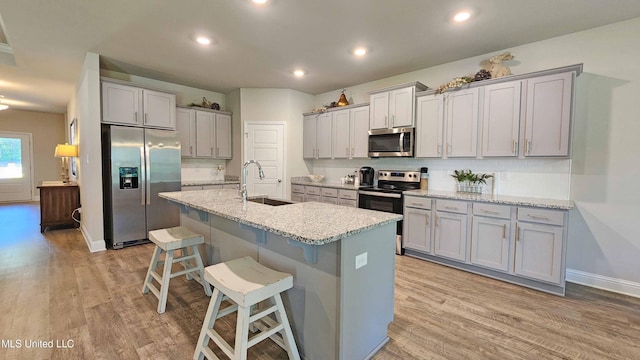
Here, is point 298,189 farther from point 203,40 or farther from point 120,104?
point 120,104

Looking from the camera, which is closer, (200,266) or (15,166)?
(200,266)

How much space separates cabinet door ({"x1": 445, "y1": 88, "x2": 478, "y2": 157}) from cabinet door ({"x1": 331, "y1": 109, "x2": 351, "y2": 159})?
1.71 m

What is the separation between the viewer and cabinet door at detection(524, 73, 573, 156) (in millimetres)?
2859

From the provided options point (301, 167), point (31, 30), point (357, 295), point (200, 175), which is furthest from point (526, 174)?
point (31, 30)

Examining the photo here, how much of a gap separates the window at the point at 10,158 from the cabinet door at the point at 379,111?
10.2 metres

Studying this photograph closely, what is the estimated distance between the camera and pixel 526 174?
336 cm

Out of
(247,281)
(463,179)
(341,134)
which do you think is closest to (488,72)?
(463,179)

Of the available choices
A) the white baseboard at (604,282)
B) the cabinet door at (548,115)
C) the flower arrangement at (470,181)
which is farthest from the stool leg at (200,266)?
the white baseboard at (604,282)

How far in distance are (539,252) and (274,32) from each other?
359 centimetres

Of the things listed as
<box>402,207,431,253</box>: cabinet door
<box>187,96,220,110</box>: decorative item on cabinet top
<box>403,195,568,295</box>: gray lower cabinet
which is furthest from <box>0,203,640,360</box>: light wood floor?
<box>187,96,220,110</box>: decorative item on cabinet top

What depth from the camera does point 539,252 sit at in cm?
283

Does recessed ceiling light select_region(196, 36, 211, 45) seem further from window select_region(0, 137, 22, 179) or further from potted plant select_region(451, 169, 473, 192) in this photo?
window select_region(0, 137, 22, 179)

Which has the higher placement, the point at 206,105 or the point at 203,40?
the point at 203,40

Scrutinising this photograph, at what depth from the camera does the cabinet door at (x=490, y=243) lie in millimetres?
3033
